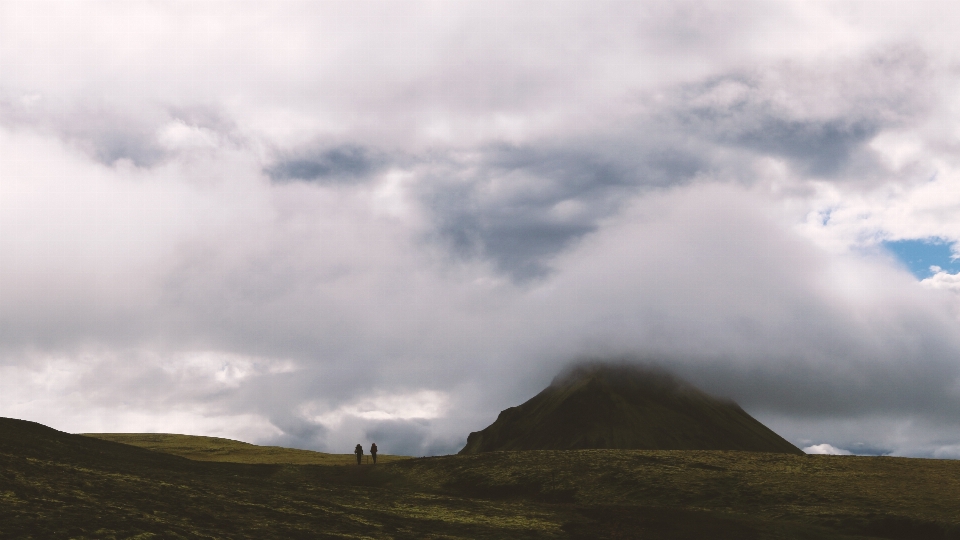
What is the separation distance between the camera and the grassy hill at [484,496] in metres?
35.4

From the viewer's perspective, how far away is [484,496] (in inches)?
2441

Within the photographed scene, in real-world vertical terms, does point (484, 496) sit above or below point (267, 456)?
below

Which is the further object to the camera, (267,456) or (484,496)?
(267,456)

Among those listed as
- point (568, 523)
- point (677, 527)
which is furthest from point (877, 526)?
point (568, 523)

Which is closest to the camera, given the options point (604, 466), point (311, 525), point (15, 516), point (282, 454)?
point (15, 516)

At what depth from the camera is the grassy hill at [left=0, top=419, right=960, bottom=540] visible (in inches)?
1395

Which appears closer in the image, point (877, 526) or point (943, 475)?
point (877, 526)

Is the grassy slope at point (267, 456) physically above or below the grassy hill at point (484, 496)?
above

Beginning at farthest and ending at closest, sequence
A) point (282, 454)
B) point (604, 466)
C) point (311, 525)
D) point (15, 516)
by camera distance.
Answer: point (282, 454) → point (604, 466) → point (311, 525) → point (15, 516)

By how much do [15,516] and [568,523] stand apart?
3142cm

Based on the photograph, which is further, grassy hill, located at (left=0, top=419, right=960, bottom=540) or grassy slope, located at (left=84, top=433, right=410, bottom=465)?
grassy slope, located at (left=84, top=433, right=410, bottom=465)

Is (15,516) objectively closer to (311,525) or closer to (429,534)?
(311,525)

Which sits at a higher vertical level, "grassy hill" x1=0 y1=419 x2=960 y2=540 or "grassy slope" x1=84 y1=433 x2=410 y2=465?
"grassy slope" x1=84 y1=433 x2=410 y2=465

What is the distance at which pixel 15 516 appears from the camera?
96.4ft
